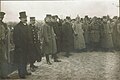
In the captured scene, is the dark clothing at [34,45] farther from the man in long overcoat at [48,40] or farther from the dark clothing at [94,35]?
the dark clothing at [94,35]

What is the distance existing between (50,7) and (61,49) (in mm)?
722

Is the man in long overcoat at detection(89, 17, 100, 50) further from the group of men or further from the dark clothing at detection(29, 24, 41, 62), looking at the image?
the dark clothing at detection(29, 24, 41, 62)

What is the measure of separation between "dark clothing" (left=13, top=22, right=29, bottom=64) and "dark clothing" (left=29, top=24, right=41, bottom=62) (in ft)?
0.23

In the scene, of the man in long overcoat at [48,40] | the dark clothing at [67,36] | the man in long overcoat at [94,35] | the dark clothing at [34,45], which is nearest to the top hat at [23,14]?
the dark clothing at [34,45]

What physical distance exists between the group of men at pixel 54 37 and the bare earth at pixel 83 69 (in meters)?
0.07

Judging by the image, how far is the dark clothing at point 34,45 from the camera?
3.62 m

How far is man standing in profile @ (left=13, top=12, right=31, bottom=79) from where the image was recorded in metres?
3.39

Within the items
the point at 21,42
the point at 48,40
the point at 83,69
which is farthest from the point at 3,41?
the point at 48,40

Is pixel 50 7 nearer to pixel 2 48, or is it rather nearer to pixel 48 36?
pixel 2 48

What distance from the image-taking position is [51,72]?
346cm

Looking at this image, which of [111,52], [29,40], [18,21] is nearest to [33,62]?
[29,40]

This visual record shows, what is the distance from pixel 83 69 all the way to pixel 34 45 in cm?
51

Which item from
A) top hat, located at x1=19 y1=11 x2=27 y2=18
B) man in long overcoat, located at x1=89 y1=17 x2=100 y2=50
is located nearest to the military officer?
top hat, located at x1=19 y1=11 x2=27 y2=18

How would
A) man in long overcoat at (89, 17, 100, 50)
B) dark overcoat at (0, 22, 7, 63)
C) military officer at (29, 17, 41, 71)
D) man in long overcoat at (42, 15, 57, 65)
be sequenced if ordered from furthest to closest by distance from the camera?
man in long overcoat at (42, 15, 57, 65) → man in long overcoat at (89, 17, 100, 50) → military officer at (29, 17, 41, 71) → dark overcoat at (0, 22, 7, 63)
